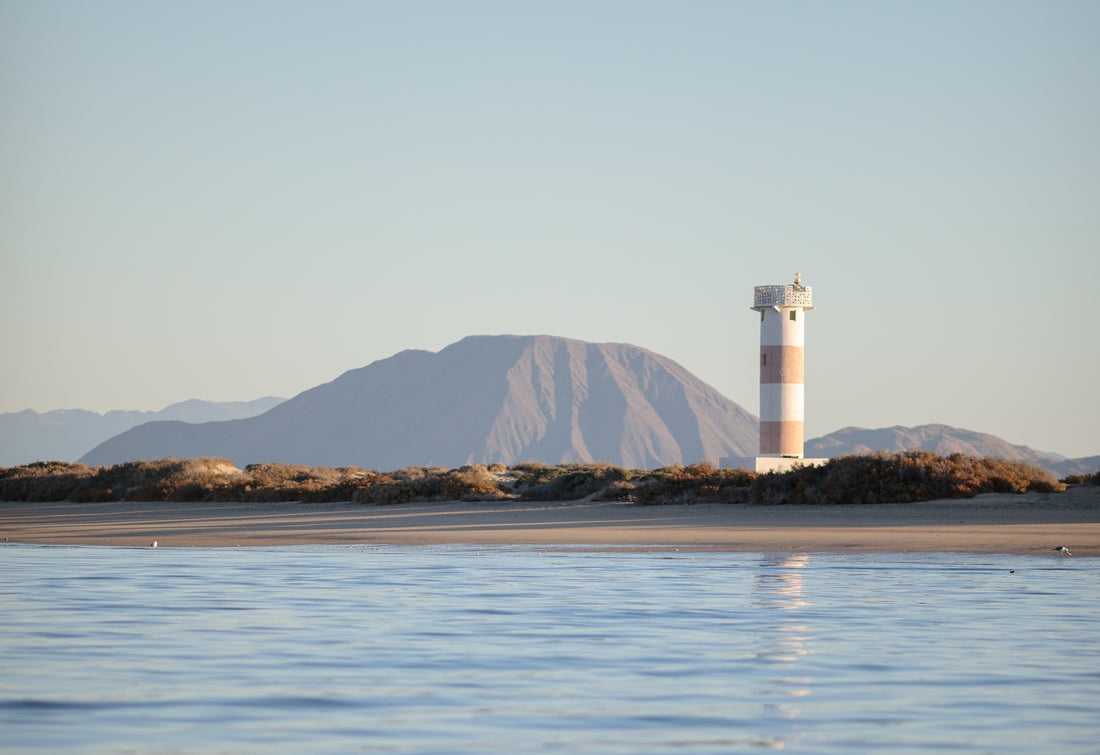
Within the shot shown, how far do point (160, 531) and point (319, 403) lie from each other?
172403 millimetres

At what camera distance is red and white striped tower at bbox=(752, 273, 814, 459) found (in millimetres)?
40312

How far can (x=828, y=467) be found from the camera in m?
27.1

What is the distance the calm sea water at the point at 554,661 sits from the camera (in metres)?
5.68

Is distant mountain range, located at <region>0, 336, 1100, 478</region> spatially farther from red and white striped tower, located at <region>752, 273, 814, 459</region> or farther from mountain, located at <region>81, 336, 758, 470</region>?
red and white striped tower, located at <region>752, 273, 814, 459</region>

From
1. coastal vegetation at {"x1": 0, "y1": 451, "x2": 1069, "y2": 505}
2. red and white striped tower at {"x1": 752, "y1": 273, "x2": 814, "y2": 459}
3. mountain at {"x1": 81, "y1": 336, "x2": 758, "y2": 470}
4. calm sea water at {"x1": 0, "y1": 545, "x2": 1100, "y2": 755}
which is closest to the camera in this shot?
calm sea water at {"x1": 0, "y1": 545, "x2": 1100, "y2": 755}

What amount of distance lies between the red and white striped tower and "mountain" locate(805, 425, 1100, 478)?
8151 centimetres

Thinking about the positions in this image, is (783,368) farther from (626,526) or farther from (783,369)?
(626,526)

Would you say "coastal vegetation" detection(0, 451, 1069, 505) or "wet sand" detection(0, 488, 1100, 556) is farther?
"coastal vegetation" detection(0, 451, 1069, 505)

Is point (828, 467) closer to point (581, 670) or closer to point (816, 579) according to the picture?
point (816, 579)

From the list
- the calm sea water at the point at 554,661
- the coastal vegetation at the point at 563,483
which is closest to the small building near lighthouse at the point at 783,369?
the coastal vegetation at the point at 563,483

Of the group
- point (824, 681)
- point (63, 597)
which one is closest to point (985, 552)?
point (824, 681)

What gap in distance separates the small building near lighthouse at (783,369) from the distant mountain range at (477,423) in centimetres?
12325

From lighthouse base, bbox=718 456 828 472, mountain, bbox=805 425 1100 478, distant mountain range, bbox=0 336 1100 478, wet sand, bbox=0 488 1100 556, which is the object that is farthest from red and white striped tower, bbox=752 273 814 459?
distant mountain range, bbox=0 336 1100 478

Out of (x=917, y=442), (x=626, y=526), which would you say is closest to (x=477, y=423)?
(x=917, y=442)
